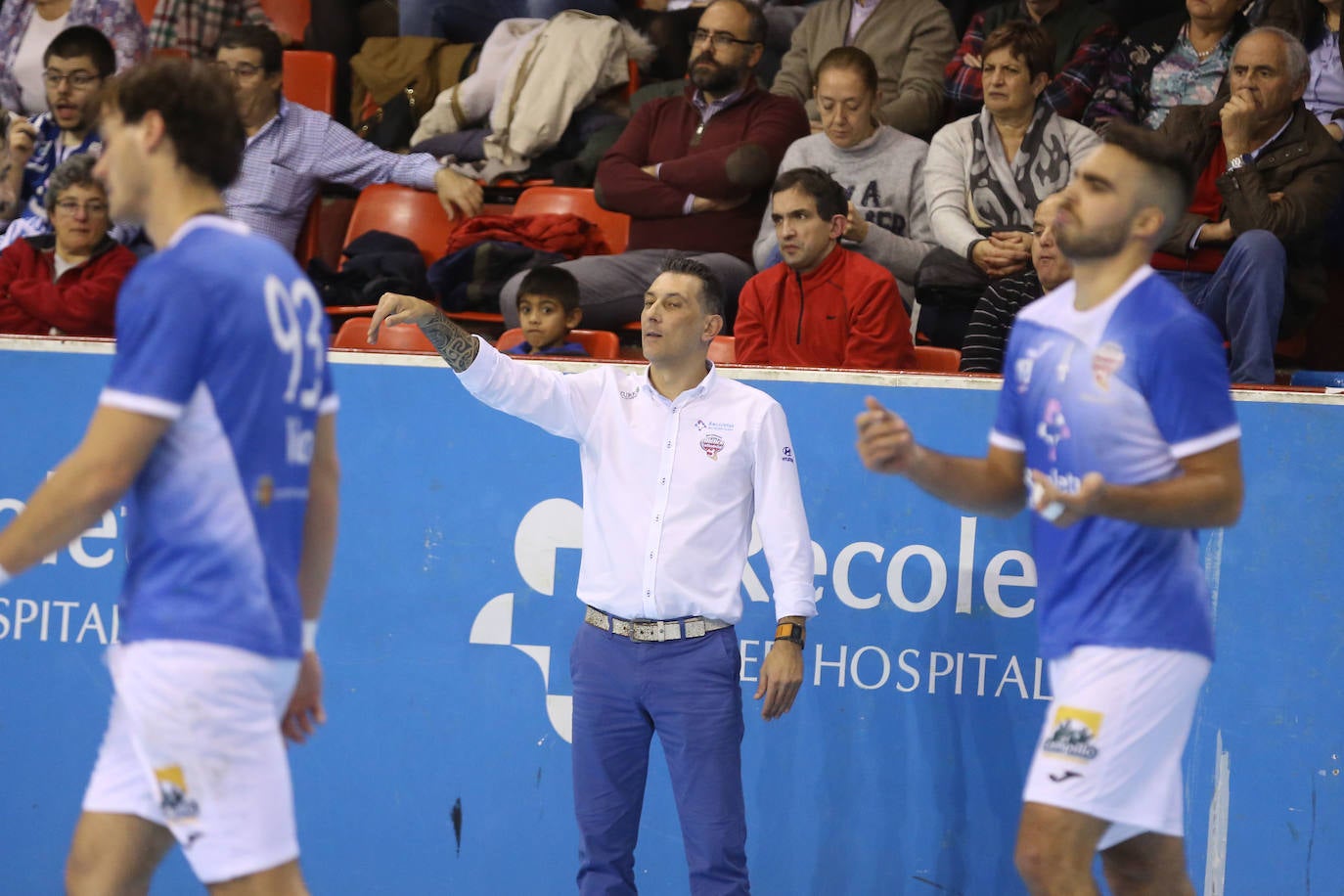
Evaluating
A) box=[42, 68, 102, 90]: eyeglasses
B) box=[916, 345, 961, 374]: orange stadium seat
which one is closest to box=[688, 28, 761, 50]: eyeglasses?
box=[916, 345, 961, 374]: orange stadium seat

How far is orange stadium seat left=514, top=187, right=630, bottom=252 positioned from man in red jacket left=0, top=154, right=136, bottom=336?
6.67 feet

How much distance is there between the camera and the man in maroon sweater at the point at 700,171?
6.58m

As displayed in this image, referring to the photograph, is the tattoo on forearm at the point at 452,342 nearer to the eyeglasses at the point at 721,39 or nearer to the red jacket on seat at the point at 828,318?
the red jacket on seat at the point at 828,318

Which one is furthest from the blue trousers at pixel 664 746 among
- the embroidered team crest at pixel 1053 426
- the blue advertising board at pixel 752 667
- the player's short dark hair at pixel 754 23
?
the player's short dark hair at pixel 754 23

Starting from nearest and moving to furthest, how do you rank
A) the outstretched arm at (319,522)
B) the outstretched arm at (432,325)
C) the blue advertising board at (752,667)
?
the outstretched arm at (319,522), the outstretched arm at (432,325), the blue advertising board at (752,667)

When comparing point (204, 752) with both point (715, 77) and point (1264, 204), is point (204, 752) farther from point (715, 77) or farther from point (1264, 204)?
point (715, 77)

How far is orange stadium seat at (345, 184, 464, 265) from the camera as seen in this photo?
7.67m

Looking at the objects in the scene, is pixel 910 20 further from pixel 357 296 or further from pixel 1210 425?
pixel 1210 425

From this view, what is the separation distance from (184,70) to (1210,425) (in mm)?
2168

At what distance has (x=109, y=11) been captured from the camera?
8.13m

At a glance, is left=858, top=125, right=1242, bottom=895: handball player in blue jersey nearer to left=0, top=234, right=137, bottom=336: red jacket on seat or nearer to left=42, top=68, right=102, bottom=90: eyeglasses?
left=0, top=234, right=137, bottom=336: red jacket on seat

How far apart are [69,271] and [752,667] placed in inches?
128

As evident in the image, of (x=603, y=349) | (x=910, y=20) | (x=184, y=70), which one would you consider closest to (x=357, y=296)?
(x=603, y=349)

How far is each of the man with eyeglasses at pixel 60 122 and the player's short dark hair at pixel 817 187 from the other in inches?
142
